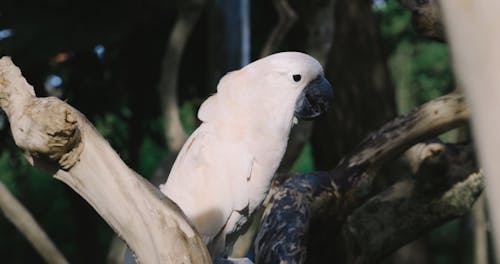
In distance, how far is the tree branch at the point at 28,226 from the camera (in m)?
2.39

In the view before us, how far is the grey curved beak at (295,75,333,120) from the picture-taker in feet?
4.95

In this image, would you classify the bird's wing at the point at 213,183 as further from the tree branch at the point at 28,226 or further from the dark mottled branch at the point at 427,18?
the tree branch at the point at 28,226

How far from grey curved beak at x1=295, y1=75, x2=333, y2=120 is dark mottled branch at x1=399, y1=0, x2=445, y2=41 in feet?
1.51

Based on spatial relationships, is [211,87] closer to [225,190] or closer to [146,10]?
[146,10]

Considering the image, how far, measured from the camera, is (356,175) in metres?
1.81

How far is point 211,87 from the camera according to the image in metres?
2.88

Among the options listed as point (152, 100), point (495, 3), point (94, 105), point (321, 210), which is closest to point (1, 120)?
point (94, 105)

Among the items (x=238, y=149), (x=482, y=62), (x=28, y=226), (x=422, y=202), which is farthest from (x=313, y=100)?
(x=28, y=226)

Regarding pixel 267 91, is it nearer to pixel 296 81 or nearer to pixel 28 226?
pixel 296 81

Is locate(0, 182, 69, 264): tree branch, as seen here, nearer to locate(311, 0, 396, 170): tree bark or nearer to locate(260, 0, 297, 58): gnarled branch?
locate(260, 0, 297, 58): gnarled branch

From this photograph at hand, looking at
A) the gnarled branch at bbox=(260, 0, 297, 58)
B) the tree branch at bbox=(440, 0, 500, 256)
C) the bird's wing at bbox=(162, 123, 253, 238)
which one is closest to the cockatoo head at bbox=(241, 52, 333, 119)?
the bird's wing at bbox=(162, 123, 253, 238)

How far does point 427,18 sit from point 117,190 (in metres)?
1.08

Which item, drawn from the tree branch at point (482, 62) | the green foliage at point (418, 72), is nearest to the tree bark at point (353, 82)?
the tree branch at point (482, 62)

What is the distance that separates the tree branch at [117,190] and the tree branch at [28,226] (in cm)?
141
